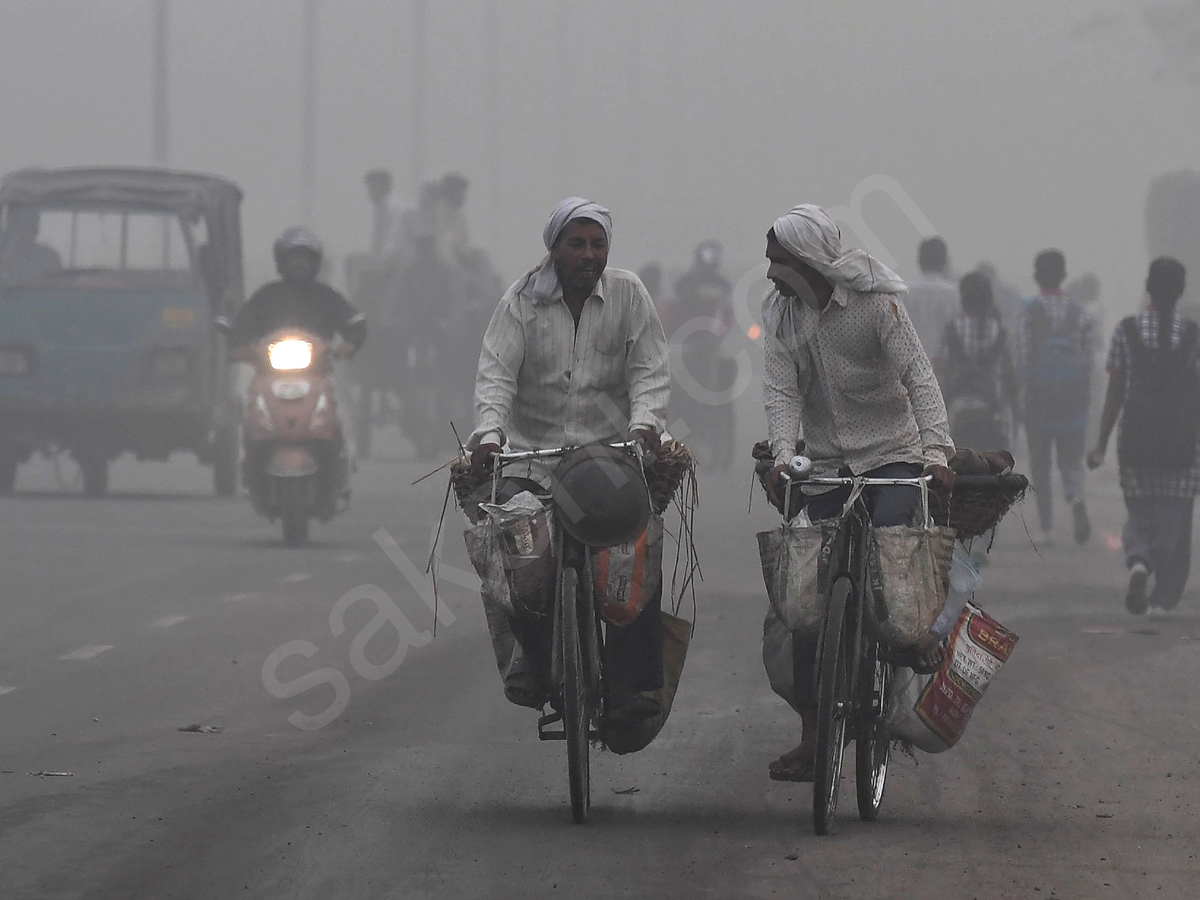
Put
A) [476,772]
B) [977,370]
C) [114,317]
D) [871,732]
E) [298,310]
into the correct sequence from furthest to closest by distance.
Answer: [114,317], [298,310], [977,370], [476,772], [871,732]

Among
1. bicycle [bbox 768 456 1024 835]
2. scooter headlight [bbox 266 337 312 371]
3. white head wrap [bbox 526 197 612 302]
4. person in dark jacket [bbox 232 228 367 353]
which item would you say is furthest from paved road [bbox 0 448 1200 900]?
person in dark jacket [bbox 232 228 367 353]

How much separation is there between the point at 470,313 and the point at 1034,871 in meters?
21.3

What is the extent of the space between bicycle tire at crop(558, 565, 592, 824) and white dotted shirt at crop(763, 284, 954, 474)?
696 millimetres


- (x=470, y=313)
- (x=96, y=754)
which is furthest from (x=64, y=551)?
(x=470, y=313)

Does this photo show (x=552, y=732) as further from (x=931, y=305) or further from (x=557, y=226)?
(x=931, y=305)

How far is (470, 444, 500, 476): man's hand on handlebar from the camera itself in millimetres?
6238

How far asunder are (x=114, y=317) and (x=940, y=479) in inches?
573

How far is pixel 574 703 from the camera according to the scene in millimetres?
6020

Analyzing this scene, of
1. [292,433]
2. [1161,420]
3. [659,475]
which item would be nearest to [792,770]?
[659,475]

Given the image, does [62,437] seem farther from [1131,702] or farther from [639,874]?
[639,874]

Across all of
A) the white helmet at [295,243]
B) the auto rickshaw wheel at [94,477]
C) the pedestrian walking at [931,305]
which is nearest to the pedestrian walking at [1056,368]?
the pedestrian walking at [931,305]

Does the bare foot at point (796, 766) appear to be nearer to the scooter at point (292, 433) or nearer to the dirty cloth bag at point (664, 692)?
the dirty cloth bag at point (664, 692)

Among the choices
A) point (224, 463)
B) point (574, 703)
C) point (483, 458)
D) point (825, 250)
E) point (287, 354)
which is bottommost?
point (574, 703)

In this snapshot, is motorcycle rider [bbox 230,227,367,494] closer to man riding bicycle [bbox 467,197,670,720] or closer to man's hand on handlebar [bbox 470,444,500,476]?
man riding bicycle [bbox 467,197,670,720]
